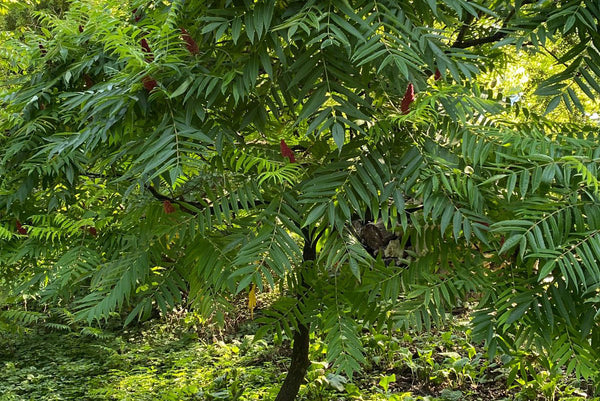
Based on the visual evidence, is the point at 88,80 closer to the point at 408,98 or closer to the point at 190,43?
the point at 190,43

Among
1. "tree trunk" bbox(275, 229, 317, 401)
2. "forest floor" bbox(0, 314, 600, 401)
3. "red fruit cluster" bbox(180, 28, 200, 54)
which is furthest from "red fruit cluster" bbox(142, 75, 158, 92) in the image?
"forest floor" bbox(0, 314, 600, 401)

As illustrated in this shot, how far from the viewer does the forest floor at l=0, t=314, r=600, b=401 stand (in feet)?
12.0

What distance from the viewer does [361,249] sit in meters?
1.56

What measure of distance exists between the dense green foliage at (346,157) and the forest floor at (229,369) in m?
1.37

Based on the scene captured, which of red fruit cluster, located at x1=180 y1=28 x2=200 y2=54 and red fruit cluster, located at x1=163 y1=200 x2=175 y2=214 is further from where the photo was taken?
red fruit cluster, located at x1=163 y1=200 x2=175 y2=214

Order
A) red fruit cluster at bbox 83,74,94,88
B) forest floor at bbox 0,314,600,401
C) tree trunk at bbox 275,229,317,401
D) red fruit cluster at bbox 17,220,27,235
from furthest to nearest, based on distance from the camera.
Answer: forest floor at bbox 0,314,600,401 < tree trunk at bbox 275,229,317,401 < red fruit cluster at bbox 17,220,27,235 < red fruit cluster at bbox 83,74,94,88

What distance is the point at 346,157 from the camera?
1.54m

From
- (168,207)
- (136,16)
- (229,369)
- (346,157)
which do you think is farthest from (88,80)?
(229,369)

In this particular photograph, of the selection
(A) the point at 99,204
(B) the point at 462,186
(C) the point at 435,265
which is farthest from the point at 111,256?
(B) the point at 462,186

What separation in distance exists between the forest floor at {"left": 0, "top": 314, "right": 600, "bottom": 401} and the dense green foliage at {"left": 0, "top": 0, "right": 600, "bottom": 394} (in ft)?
4.49

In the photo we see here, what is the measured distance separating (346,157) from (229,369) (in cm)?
332

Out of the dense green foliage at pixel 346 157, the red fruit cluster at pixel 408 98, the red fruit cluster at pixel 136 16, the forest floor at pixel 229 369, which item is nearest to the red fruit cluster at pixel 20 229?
the dense green foliage at pixel 346 157

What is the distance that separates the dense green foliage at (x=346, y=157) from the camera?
131 cm

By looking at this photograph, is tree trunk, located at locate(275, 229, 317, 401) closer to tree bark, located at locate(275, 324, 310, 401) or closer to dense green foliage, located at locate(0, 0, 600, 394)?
tree bark, located at locate(275, 324, 310, 401)
